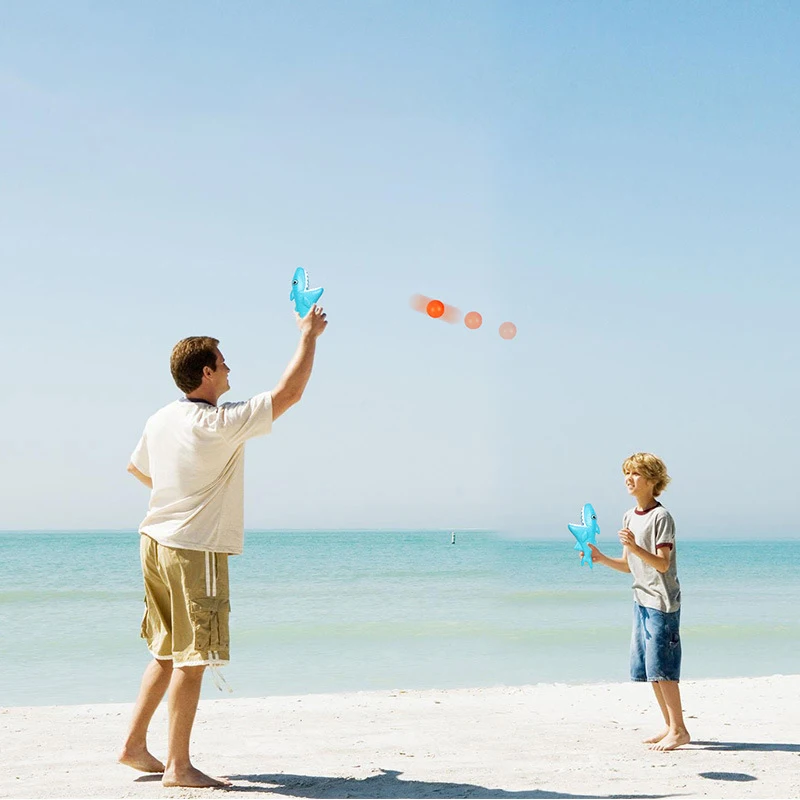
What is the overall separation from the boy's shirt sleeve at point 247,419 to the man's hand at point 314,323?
25 centimetres

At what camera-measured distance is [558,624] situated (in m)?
14.1

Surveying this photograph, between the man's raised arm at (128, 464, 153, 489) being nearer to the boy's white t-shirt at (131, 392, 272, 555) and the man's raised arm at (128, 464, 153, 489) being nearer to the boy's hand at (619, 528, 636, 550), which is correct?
the boy's white t-shirt at (131, 392, 272, 555)

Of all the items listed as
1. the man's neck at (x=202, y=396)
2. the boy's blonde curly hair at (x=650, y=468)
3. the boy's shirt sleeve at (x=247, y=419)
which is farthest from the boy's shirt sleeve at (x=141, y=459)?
the boy's blonde curly hair at (x=650, y=468)

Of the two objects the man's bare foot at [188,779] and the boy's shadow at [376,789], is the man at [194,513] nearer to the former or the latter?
the man's bare foot at [188,779]

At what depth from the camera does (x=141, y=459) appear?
3.62 metres

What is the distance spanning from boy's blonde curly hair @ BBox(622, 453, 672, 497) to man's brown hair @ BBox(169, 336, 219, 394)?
196cm

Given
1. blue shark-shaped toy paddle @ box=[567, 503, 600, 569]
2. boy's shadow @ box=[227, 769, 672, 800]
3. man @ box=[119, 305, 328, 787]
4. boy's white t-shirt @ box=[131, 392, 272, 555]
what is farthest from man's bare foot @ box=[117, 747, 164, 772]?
blue shark-shaped toy paddle @ box=[567, 503, 600, 569]

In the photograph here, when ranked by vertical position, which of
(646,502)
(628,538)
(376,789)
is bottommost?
(376,789)

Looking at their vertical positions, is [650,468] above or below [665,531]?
above

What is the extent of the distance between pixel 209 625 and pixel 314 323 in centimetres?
107

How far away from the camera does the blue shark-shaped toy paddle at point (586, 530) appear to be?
166 inches

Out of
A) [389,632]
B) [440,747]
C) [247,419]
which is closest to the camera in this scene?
[247,419]

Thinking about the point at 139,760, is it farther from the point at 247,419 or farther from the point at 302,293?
the point at 302,293

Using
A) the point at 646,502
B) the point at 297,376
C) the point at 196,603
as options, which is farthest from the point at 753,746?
the point at 297,376
